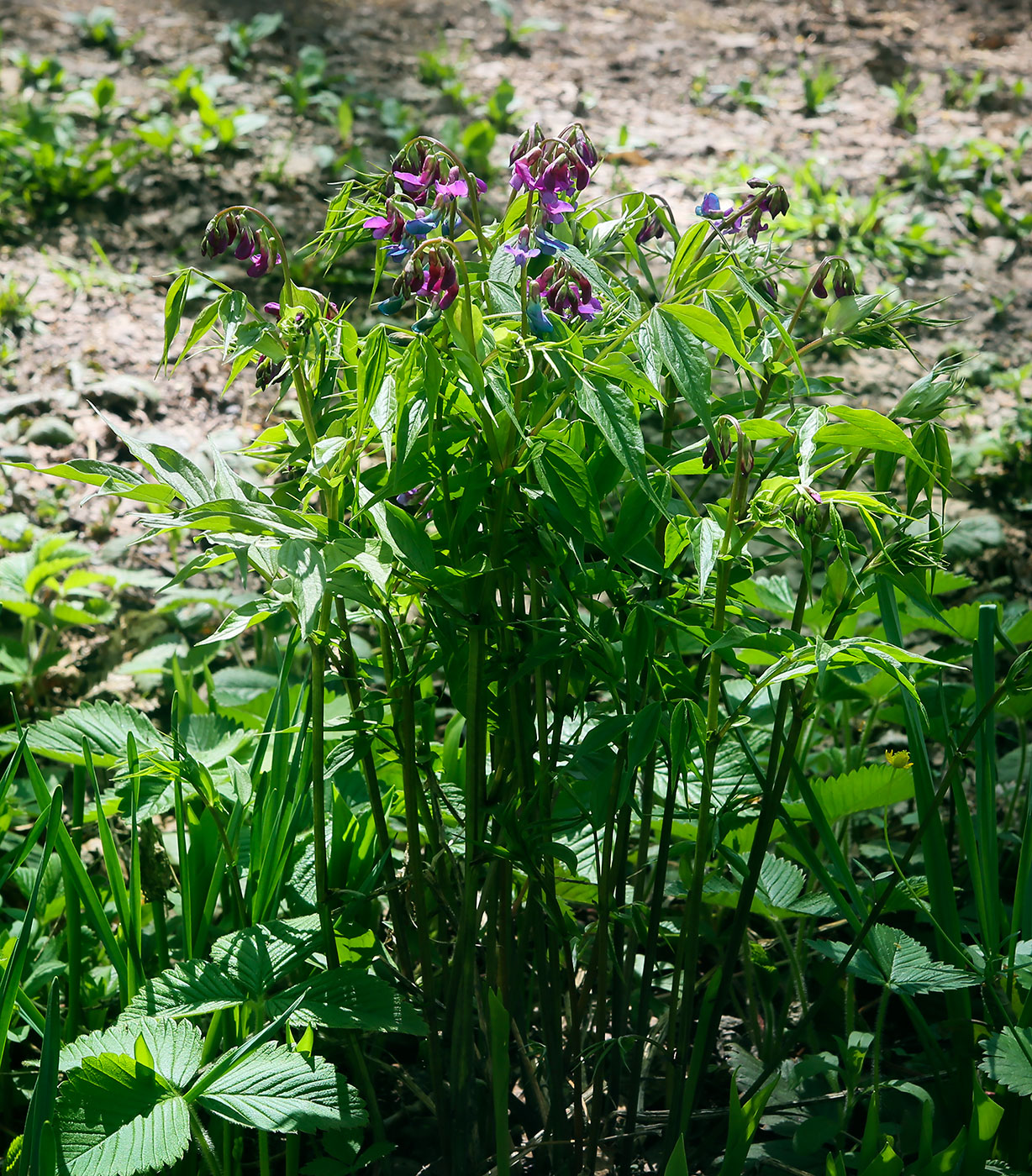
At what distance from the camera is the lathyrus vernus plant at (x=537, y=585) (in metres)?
0.84

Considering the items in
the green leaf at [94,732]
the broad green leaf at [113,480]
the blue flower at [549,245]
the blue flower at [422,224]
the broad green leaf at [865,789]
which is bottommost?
the green leaf at [94,732]

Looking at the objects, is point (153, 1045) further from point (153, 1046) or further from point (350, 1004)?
point (350, 1004)

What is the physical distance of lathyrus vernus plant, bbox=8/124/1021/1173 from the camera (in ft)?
2.75

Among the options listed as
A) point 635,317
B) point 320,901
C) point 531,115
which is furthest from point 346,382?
point 531,115

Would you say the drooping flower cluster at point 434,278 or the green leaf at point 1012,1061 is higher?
the drooping flower cluster at point 434,278

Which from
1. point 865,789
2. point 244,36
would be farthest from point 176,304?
point 244,36

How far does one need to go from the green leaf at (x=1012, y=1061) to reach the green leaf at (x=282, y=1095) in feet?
2.15

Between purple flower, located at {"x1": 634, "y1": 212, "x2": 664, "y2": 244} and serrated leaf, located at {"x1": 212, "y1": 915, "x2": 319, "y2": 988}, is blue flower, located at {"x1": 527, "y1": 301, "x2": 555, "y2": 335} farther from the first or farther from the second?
serrated leaf, located at {"x1": 212, "y1": 915, "x2": 319, "y2": 988}

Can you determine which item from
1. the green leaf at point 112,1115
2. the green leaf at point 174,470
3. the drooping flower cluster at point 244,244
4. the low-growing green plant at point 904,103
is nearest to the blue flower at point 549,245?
the drooping flower cluster at point 244,244

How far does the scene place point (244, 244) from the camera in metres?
0.94

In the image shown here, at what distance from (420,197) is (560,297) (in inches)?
7.1

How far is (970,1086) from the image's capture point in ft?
3.96

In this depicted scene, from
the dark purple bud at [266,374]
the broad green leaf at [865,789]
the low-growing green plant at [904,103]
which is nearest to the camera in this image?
the dark purple bud at [266,374]

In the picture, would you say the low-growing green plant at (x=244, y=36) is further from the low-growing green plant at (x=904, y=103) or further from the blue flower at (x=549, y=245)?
the blue flower at (x=549, y=245)
